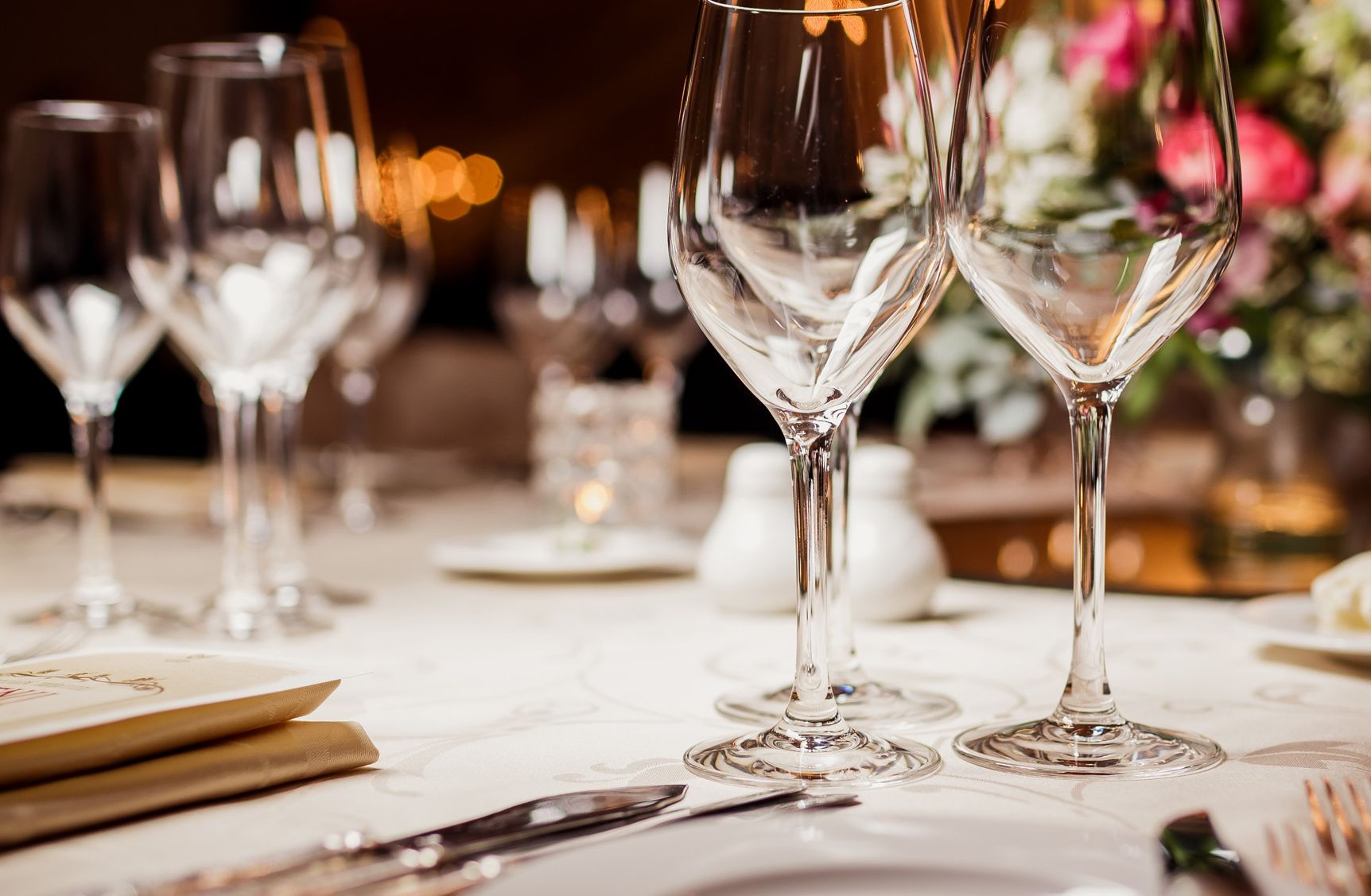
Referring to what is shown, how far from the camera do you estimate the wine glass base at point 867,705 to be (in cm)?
78

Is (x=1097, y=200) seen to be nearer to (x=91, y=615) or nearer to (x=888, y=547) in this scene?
(x=888, y=547)

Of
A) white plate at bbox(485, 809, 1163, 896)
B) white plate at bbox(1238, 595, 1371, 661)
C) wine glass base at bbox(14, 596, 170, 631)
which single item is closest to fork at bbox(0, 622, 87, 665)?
wine glass base at bbox(14, 596, 170, 631)

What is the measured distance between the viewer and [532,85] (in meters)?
6.88

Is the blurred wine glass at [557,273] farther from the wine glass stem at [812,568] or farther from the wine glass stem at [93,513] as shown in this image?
the wine glass stem at [812,568]

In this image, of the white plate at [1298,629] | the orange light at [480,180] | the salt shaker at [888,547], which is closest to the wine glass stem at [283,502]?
the salt shaker at [888,547]

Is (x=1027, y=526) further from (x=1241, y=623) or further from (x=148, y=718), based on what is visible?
(x=148, y=718)

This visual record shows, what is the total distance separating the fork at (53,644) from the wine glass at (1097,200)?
58 centimetres

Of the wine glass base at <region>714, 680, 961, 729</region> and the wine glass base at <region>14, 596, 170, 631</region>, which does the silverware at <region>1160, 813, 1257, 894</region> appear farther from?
the wine glass base at <region>14, 596, 170, 631</region>

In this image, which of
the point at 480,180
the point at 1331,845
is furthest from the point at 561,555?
the point at 480,180

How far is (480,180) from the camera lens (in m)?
7.04

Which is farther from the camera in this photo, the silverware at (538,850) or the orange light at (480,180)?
the orange light at (480,180)

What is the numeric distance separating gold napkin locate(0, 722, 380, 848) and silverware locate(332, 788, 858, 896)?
15 cm

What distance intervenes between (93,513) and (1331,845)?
956 millimetres

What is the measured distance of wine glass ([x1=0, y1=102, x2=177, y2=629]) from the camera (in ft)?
3.49
